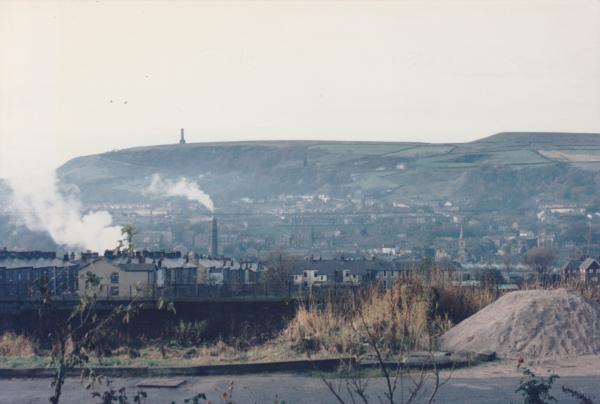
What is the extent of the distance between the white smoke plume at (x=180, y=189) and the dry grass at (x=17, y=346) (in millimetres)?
125456

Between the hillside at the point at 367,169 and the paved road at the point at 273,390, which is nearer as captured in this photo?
the paved road at the point at 273,390

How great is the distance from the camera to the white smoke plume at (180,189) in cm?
15160

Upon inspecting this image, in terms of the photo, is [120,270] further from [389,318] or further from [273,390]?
[273,390]

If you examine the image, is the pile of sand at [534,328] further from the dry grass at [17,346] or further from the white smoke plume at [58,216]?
the white smoke plume at [58,216]

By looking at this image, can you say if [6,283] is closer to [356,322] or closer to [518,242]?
[356,322]

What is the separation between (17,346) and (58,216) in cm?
8972

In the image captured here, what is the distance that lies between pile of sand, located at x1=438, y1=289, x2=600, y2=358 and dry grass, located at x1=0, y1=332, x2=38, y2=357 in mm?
8181

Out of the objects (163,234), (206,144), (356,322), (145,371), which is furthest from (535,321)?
(206,144)

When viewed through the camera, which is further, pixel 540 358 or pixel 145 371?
pixel 540 358

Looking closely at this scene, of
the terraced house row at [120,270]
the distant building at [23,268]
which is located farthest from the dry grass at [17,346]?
the distant building at [23,268]

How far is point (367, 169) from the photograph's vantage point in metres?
159

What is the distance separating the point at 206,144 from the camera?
184500 mm

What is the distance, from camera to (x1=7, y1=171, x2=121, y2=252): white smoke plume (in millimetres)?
88188

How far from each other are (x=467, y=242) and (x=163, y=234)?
3390cm
